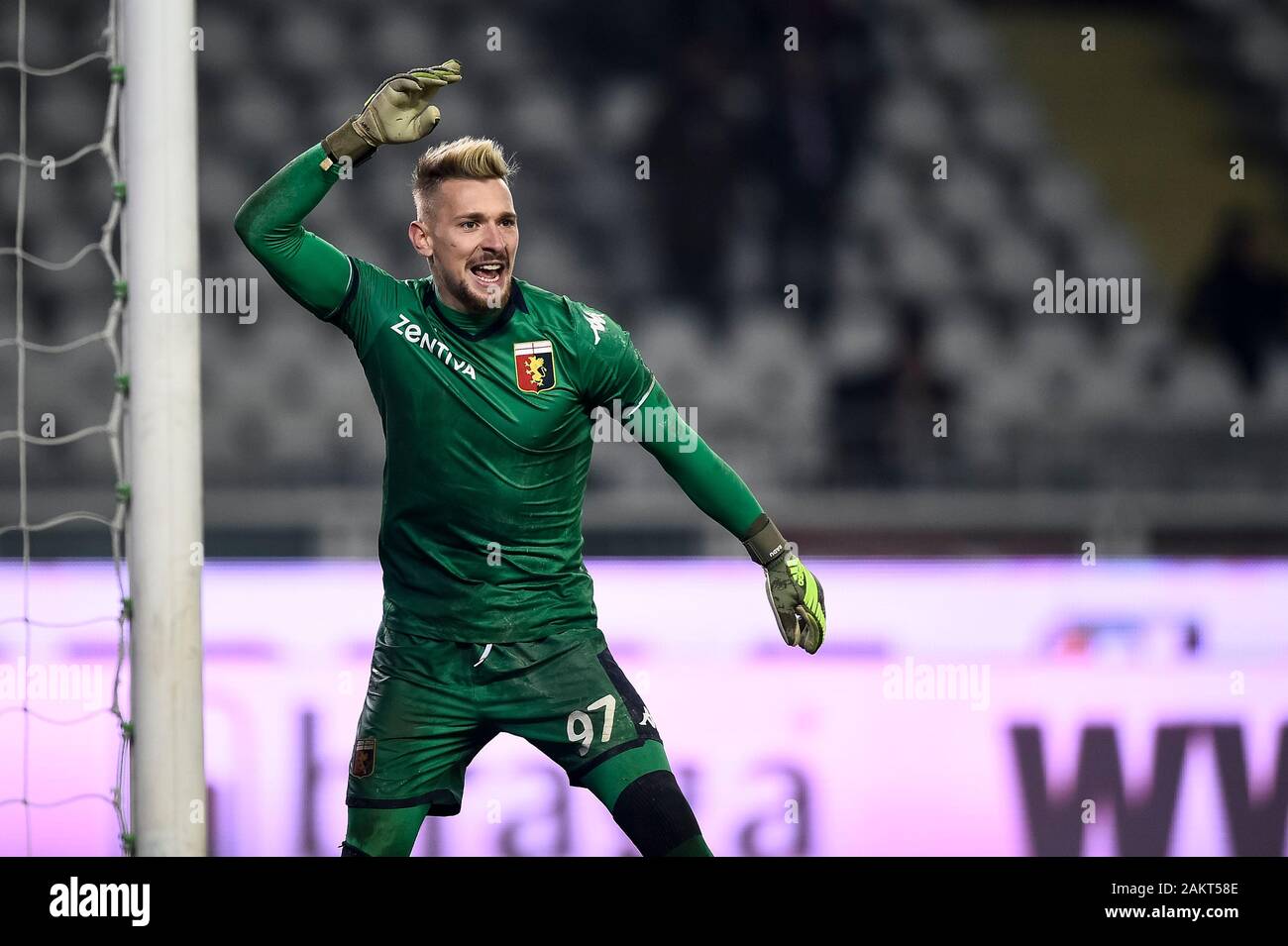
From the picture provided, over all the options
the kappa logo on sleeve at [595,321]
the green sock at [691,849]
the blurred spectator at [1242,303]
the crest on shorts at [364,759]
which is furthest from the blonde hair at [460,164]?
the blurred spectator at [1242,303]

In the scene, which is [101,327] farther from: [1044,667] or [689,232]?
[1044,667]

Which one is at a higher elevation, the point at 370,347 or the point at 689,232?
the point at 689,232

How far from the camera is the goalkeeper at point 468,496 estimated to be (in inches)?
118

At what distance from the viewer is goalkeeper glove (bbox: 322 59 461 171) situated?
9.68ft

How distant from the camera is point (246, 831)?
466 cm

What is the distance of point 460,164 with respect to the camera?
313 centimetres

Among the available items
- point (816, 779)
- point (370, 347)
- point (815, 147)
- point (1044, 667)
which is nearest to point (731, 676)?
point (816, 779)

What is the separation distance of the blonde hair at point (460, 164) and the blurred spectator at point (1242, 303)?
4008mm

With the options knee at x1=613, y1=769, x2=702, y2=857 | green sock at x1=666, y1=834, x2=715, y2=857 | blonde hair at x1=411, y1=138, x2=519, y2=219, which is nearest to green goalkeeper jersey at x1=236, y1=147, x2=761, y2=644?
blonde hair at x1=411, y1=138, x2=519, y2=219

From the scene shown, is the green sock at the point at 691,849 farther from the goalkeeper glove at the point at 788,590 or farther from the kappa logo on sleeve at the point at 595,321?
the kappa logo on sleeve at the point at 595,321

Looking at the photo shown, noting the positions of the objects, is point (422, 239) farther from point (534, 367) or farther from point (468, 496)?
point (468, 496)

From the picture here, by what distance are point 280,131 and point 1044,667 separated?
11.8 feet

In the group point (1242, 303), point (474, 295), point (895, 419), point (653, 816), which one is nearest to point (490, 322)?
point (474, 295)

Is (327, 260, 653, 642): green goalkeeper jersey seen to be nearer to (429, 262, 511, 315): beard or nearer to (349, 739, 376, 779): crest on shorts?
(429, 262, 511, 315): beard
